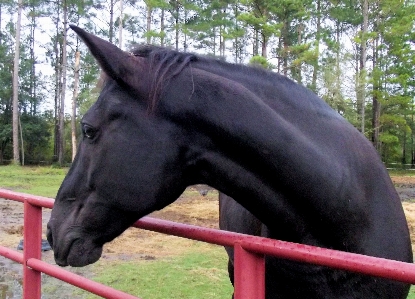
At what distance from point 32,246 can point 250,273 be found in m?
1.67

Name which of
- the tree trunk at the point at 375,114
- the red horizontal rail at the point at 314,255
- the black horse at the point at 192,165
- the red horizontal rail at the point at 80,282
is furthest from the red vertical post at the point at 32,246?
the tree trunk at the point at 375,114

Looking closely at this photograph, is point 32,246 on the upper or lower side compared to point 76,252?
lower

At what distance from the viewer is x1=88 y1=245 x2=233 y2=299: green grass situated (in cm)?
416

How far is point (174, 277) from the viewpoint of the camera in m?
4.66

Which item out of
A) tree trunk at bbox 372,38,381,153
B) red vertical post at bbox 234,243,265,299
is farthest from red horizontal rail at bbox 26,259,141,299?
tree trunk at bbox 372,38,381,153

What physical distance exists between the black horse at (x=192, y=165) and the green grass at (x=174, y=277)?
2.56m

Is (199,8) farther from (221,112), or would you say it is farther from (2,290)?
(221,112)

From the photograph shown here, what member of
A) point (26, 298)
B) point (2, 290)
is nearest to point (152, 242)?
point (2, 290)

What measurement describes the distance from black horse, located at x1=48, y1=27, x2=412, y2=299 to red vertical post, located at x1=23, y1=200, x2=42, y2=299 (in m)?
0.90

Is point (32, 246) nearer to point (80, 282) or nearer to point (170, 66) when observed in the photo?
point (80, 282)

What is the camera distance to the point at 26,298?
2.52 metres

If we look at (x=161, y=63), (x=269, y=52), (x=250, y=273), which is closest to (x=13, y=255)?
(x=161, y=63)

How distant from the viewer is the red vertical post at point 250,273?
1408mm

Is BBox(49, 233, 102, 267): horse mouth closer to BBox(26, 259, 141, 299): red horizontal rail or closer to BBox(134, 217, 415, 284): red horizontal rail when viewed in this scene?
BBox(26, 259, 141, 299): red horizontal rail
